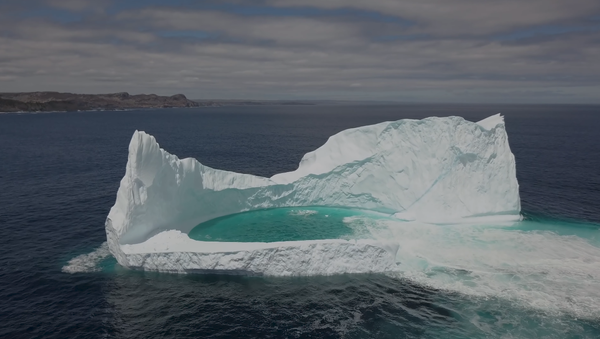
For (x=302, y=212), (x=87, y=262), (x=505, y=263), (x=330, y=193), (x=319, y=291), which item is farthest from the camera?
(x=330, y=193)

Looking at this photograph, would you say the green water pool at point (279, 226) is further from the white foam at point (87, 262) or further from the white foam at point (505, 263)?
the white foam at point (87, 262)

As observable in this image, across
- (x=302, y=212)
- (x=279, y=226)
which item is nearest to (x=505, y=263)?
(x=279, y=226)

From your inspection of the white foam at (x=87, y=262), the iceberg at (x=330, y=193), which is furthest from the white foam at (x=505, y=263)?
the white foam at (x=87, y=262)

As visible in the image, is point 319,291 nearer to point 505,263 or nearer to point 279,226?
point 279,226

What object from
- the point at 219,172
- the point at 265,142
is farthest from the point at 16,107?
the point at 219,172

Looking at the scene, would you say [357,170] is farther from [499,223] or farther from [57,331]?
[57,331]

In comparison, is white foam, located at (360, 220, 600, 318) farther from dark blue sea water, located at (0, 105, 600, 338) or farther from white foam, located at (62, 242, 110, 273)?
white foam, located at (62, 242, 110, 273)

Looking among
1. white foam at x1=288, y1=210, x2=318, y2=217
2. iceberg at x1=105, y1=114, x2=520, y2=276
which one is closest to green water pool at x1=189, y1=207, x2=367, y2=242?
white foam at x1=288, y1=210, x2=318, y2=217
